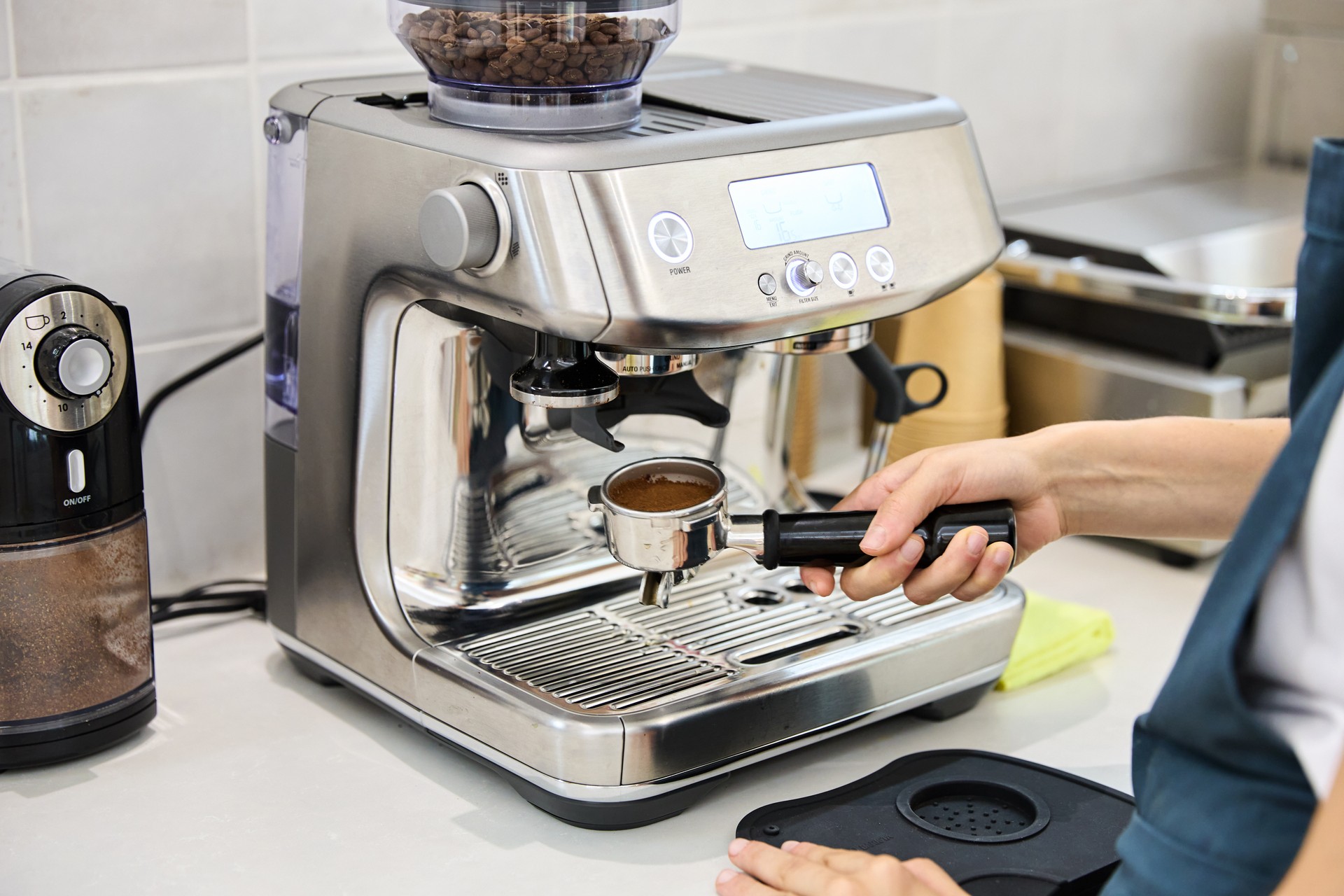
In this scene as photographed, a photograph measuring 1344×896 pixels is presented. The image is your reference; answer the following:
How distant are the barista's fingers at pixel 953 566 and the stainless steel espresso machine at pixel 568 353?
68 mm

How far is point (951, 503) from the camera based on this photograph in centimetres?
74

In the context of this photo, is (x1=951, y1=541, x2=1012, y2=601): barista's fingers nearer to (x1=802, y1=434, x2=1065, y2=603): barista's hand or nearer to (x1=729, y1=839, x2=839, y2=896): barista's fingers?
(x1=802, y1=434, x2=1065, y2=603): barista's hand

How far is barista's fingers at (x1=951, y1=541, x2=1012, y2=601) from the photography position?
704mm

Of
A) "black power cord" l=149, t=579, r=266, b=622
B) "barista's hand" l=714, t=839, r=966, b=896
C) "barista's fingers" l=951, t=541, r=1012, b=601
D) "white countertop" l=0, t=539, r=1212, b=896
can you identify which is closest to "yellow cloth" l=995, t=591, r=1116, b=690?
"white countertop" l=0, t=539, r=1212, b=896

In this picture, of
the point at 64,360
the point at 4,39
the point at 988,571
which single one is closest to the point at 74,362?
the point at 64,360

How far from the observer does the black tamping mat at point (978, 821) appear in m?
0.68

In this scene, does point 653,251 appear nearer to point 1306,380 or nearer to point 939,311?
point 1306,380

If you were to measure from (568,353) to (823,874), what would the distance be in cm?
26

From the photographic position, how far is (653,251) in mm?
635

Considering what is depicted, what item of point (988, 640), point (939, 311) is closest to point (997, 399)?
point (939, 311)

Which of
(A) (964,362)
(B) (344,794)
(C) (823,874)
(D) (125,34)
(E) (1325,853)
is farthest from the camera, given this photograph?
(A) (964,362)

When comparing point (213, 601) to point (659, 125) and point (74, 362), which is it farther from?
point (659, 125)

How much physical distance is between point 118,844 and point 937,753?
407 millimetres

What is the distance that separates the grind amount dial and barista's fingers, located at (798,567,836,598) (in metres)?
0.35
